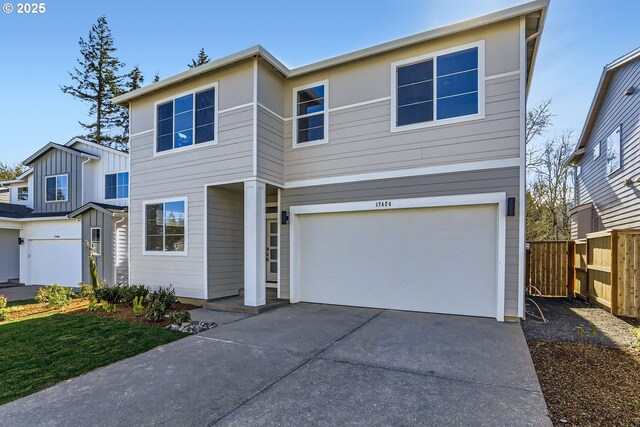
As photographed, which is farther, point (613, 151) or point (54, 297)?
point (613, 151)

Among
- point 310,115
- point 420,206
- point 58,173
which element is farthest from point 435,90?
point 58,173

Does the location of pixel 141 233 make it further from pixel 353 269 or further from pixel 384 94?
pixel 384 94

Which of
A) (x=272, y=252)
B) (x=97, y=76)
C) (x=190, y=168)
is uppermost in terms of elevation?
(x=97, y=76)

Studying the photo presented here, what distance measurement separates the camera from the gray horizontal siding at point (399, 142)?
5.96m

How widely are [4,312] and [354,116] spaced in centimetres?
878

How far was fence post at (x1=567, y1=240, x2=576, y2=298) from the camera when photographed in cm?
892

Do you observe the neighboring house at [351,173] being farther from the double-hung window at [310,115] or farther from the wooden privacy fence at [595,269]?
the wooden privacy fence at [595,269]

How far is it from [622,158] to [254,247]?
1018 centimetres

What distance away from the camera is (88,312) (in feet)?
23.9

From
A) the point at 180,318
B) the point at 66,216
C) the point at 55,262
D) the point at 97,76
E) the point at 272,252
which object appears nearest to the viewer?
the point at 180,318

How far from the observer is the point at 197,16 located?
29.0ft

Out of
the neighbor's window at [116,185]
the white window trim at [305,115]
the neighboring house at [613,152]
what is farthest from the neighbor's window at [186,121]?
the neighboring house at [613,152]

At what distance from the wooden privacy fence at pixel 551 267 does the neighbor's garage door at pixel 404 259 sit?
157 inches

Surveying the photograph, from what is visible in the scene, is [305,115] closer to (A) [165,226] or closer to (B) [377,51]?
(B) [377,51]
